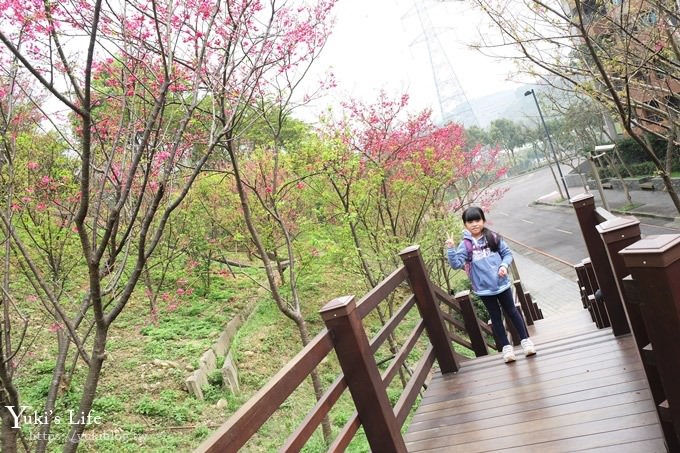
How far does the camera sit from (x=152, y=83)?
5.86 metres

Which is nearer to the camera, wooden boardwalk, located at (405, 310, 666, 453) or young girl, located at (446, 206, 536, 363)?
wooden boardwalk, located at (405, 310, 666, 453)

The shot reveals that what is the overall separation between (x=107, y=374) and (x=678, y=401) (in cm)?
915

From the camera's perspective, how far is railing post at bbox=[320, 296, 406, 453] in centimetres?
263

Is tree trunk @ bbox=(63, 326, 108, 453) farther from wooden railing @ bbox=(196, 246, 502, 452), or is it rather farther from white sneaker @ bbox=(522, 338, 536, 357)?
white sneaker @ bbox=(522, 338, 536, 357)

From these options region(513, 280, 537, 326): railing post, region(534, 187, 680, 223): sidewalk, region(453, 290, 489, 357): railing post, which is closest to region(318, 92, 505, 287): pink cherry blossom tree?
region(513, 280, 537, 326): railing post

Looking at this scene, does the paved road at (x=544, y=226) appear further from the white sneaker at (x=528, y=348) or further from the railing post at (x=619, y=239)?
the railing post at (x=619, y=239)

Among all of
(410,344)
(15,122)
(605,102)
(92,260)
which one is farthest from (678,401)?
(15,122)

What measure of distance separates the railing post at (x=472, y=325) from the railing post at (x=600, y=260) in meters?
1.41

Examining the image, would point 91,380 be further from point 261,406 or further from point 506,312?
point 506,312

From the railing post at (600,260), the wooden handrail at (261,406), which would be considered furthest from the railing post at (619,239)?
the wooden handrail at (261,406)

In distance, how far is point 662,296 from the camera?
1.73 metres

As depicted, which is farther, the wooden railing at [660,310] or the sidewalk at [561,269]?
the sidewalk at [561,269]

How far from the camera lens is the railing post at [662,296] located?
1.69 metres

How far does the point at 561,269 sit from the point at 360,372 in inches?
784
